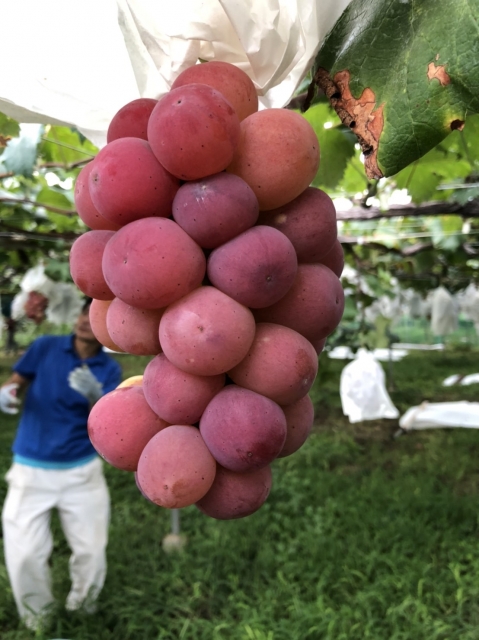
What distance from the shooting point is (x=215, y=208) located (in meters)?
0.51

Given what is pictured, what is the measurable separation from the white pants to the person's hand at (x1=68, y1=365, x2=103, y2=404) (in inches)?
21.1

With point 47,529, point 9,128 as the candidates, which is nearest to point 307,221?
point 9,128

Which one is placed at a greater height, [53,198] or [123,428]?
[123,428]

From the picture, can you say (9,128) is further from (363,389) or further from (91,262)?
(363,389)

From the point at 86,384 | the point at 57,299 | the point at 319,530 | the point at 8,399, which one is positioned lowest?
the point at 319,530

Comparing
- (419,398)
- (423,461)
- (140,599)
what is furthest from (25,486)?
(419,398)

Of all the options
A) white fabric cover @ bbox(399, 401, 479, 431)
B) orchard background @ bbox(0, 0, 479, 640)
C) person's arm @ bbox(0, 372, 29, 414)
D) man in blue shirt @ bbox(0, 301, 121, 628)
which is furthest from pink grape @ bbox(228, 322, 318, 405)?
white fabric cover @ bbox(399, 401, 479, 431)

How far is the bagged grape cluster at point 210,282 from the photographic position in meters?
Result: 0.51

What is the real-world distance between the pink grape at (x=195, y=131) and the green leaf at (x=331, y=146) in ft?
2.57

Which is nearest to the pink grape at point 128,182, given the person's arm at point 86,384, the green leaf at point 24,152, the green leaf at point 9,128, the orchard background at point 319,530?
the orchard background at point 319,530

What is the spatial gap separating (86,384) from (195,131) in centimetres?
218

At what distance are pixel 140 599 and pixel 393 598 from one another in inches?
54.3

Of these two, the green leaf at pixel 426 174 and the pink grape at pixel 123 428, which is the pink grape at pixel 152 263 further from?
the green leaf at pixel 426 174

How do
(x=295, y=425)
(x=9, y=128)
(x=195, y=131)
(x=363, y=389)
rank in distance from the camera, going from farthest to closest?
1. (x=363, y=389)
2. (x=9, y=128)
3. (x=295, y=425)
4. (x=195, y=131)
